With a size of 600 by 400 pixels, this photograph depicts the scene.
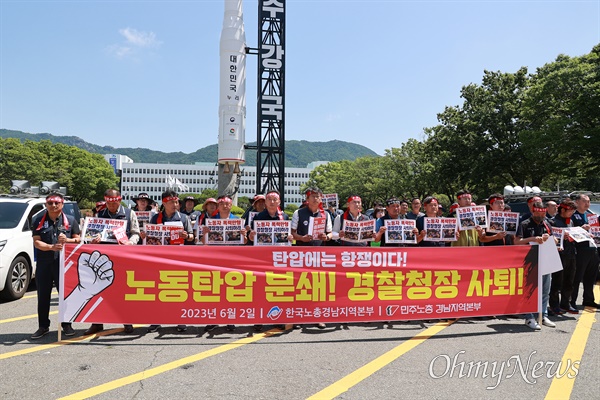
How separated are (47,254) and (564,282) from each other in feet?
26.2

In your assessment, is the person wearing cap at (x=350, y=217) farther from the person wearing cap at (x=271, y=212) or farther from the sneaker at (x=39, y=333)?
the sneaker at (x=39, y=333)

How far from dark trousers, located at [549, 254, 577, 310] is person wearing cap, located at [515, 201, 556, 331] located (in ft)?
2.24

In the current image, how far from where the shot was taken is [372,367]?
15.6 ft

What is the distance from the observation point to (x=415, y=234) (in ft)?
22.2

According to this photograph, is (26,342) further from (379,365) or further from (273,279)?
(379,365)

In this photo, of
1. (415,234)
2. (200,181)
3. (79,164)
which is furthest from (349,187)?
(200,181)

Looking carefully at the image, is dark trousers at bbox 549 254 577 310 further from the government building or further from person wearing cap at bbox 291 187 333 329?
the government building

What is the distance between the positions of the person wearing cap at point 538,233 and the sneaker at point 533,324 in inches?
1.9

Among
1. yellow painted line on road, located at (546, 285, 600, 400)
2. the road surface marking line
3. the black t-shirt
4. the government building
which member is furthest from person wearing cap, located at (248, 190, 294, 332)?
the government building

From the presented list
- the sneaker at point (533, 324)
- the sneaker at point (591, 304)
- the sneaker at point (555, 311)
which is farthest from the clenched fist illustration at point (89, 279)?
the sneaker at point (591, 304)

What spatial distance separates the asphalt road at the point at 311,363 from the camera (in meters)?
4.13

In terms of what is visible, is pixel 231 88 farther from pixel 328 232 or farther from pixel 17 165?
pixel 328 232

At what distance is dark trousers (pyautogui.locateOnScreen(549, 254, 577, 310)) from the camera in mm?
7312

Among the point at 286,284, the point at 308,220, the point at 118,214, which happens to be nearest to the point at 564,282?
the point at 308,220
